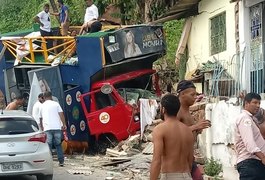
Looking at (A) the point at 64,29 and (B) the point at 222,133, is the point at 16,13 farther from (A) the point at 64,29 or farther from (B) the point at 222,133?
(B) the point at 222,133

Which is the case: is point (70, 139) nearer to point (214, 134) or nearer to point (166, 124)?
point (214, 134)

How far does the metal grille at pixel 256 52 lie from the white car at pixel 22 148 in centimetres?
409

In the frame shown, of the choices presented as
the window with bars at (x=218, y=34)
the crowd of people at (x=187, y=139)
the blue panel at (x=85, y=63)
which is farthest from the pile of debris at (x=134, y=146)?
the crowd of people at (x=187, y=139)

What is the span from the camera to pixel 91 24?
1723cm

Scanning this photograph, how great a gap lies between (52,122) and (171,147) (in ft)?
24.2

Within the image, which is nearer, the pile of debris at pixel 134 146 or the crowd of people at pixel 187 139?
the crowd of people at pixel 187 139

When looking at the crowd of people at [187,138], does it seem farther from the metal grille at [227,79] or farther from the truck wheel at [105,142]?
the truck wheel at [105,142]

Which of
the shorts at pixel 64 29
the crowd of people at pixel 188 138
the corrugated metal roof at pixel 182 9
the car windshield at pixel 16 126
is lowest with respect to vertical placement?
the car windshield at pixel 16 126

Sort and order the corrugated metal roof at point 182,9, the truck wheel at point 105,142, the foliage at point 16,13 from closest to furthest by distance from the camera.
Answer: the truck wheel at point 105,142
the corrugated metal roof at point 182,9
the foliage at point 16,13

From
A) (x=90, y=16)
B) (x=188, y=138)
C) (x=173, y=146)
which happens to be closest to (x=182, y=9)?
(x=90, y=16)

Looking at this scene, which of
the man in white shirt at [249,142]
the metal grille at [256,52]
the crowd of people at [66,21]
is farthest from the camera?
the crowd of people at [66,21]

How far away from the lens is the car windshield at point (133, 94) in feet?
51.8

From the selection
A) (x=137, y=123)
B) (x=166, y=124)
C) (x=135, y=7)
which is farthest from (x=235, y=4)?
(x=135, y=7)

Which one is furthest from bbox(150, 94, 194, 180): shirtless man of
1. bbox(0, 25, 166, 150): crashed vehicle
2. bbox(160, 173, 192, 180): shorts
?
bbox(0, 25, 166, 150): crashed vehicle
